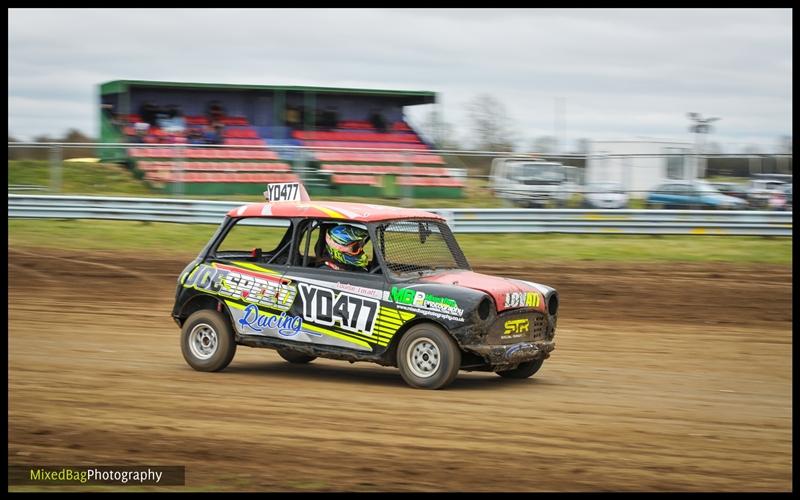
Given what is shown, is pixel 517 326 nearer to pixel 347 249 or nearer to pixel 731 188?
pixel 347 249

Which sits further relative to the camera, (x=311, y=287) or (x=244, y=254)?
(x=244, y=254)

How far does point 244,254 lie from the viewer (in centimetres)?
1066

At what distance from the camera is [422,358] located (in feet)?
30.6

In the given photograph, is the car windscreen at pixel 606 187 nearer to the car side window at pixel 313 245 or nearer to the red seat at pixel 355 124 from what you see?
the car side window at pixel 313 245

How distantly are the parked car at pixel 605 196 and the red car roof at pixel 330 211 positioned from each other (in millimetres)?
11554

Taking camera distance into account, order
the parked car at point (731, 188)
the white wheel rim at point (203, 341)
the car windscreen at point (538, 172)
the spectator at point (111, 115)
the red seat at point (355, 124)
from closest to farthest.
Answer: the white wheel rim at point (203, 341)
the parked car at point (731, 188)
the car windscreen at point (538, 172)
the spectator at point (111, 115)
the red seat at point (355, 124)

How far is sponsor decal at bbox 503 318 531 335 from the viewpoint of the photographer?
30.7 ft

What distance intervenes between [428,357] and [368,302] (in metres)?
0.72

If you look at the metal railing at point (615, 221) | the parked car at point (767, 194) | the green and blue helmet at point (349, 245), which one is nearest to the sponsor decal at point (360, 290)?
the green and blue helmet at point (349, 245)

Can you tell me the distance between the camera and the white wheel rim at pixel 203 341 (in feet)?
33.8

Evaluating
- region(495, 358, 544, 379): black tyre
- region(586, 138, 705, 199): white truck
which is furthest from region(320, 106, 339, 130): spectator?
region(495, 358, 544, 379): black tyre

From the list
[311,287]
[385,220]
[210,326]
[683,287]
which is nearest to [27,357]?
[210,326]

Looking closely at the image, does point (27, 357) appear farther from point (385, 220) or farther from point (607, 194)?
point (607, 194)

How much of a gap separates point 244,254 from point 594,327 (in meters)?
5.12
